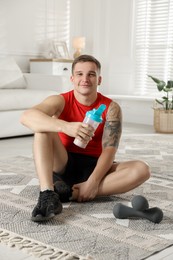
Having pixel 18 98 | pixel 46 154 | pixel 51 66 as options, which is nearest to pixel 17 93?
pixel 18 98

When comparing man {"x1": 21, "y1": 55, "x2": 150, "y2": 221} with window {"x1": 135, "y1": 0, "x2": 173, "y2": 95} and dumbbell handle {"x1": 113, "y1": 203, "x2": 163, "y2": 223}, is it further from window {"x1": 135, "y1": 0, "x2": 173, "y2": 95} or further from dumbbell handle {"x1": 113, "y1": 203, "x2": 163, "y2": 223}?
window {"x1": 135, "y1": 0, "x2": 173, "y2": 95}

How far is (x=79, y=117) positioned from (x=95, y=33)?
4138mm

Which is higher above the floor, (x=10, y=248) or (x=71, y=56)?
(x=71, y=56)

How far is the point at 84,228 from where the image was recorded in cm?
162

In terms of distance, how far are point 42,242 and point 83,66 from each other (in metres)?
0.88

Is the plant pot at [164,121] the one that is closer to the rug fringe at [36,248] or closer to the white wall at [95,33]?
the white wall at [95,33]

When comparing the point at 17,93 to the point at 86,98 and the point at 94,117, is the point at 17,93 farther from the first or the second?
the point at 94,117

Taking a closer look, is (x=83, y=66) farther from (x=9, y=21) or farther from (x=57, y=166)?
(x=9, y=21)

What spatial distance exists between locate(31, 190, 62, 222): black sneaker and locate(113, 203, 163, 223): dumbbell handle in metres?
0.25

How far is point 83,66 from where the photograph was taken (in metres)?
1.97

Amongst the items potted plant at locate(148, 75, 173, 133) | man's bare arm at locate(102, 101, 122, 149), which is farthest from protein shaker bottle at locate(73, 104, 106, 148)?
potted plant at locate(148, 75, 173, 133)

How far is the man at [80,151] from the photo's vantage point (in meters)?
1.87

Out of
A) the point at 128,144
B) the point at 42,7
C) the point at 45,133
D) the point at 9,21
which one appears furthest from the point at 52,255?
the point at 42,7

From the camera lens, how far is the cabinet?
5.21 meters
